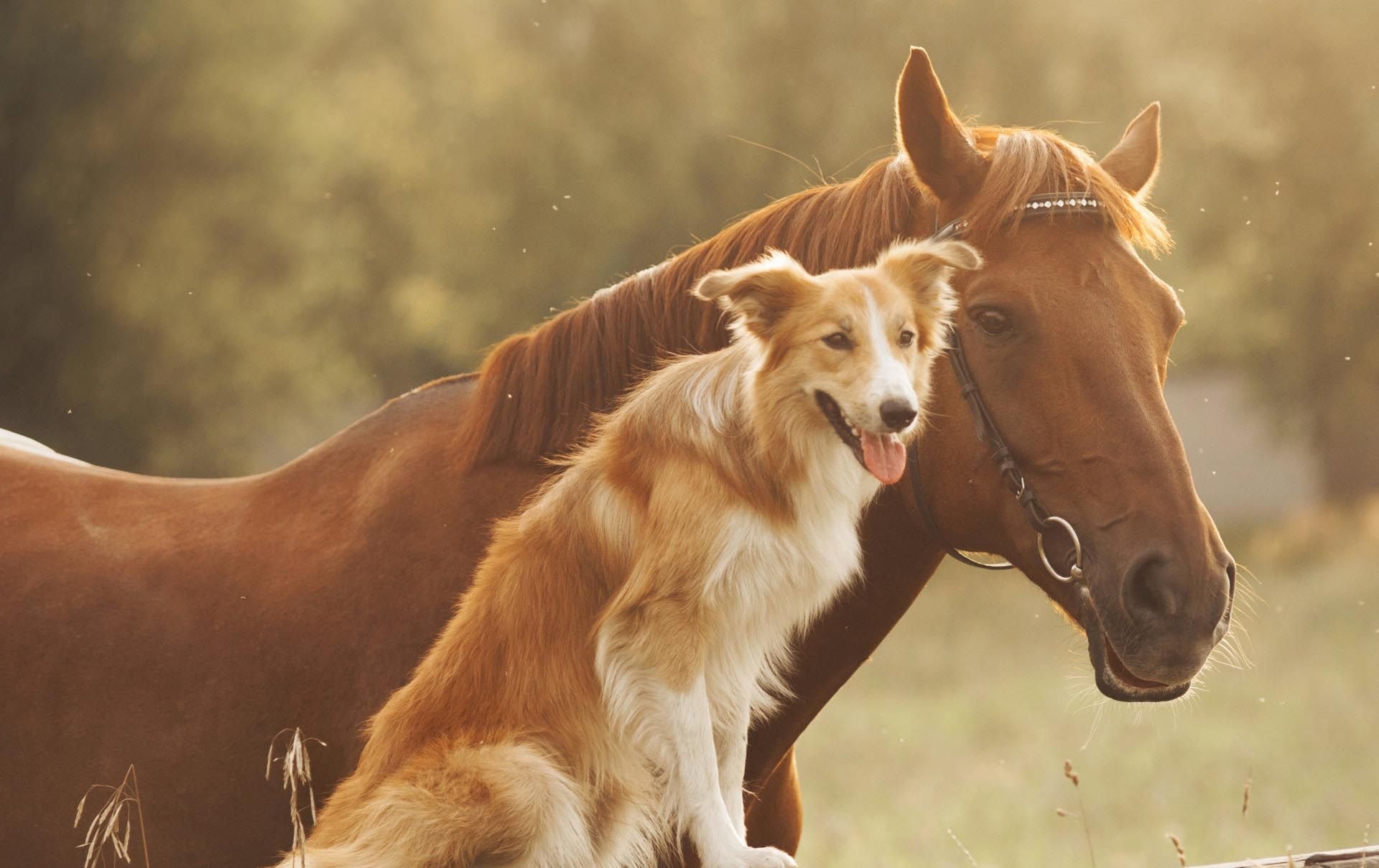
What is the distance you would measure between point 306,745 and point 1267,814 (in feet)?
44.4

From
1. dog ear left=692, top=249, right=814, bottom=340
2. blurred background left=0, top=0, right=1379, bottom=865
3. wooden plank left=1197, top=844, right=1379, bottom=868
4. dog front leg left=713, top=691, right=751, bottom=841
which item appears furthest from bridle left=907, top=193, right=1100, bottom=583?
blurred background left=0, top=0, right=1379, bottom=865

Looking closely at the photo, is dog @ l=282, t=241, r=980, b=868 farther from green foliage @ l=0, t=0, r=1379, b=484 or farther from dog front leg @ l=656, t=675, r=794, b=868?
green foliage @ l=0, t=0, r=1379, b=484

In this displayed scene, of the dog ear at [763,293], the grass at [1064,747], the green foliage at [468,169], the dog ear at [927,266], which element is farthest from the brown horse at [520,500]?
the green foliage at [468,169]

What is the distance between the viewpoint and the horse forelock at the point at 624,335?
3945 mm

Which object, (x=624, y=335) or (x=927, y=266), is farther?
(x=624, y=335)

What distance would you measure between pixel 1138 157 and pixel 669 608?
2174 mm

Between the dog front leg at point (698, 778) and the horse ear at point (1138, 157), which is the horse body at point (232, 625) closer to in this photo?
the dog front leg at point (698, 778)

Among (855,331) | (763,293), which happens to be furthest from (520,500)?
(855,331)

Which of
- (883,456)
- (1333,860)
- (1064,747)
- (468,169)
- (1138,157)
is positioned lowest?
(1064,747)

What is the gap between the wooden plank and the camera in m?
3.68

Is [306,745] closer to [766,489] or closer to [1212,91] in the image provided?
[766,489]

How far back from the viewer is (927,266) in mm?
3389

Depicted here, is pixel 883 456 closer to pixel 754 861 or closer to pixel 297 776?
pixel 754 861

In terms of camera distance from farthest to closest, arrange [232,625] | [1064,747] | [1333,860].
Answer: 1. [1064,747]
2. [232,625]
3. [1333,860]
